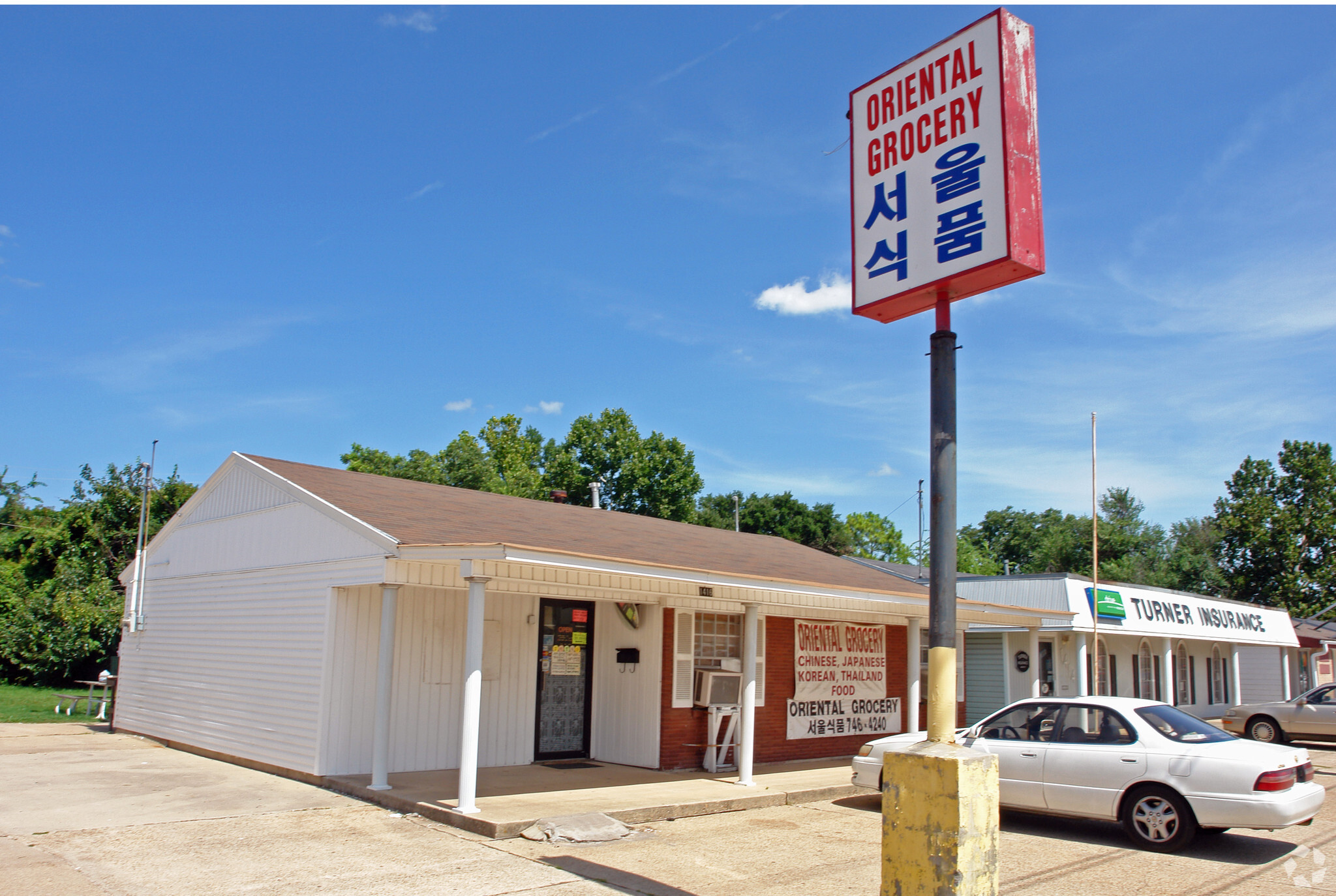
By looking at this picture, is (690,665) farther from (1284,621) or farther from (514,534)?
(1284,621)

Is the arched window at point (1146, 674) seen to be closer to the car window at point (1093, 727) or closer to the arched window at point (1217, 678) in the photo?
the arched window at point (1217, 678)

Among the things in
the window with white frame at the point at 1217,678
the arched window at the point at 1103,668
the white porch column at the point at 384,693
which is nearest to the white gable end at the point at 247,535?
the white porch column at the point at 384,693

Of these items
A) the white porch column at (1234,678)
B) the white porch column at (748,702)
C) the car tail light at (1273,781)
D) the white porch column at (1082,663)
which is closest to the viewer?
the car tail light at (1273,781)

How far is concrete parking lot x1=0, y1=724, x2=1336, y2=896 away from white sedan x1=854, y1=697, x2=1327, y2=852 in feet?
1.10

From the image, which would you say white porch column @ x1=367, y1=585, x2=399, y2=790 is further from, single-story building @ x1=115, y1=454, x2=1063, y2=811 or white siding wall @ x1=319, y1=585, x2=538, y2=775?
white siding wall @ x1=319, y1=585, x2=538, y2=775

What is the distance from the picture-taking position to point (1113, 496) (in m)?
75.5

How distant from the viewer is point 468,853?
7.96 meters

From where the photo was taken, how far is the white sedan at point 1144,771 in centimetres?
842

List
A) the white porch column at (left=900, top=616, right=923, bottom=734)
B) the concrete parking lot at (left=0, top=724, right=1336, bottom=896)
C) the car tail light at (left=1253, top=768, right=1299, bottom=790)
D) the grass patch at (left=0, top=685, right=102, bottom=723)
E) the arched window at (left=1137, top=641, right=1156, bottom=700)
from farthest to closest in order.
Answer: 1. the arched window at (left=1137, top=641, right=1156, bottom=700)
2. the grass patch at (left=0, top=685, right=102, bottom=723)
3. the white porch column at (left=900, top=616, right=923, bottom=734)
4. the car tail light at (left=1253, top=768, right=1299, bottom=790)
5. the concrete parking lot at (left=0, top=724, right=1336, bottom=896)

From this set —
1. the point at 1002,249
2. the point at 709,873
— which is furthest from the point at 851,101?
the point at 709,873

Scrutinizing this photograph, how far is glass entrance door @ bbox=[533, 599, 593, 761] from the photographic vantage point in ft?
43.9

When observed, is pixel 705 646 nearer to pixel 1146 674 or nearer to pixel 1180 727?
pixel 1180 727

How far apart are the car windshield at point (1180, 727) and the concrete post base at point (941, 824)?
15.1ft

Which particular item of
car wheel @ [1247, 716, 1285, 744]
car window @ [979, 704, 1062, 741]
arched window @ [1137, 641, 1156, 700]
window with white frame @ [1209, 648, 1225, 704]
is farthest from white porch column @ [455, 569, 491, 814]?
window with white frame @ [1209, 648, 1225, 704]
